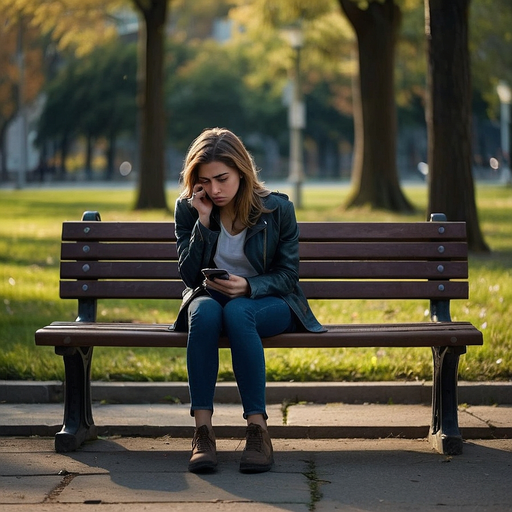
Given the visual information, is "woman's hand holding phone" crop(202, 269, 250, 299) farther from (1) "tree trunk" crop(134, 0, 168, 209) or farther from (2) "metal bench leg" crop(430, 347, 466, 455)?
(1) "tree trunk" crop(134, 0, 168, 209)

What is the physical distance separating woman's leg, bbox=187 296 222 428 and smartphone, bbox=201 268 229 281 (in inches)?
6.1

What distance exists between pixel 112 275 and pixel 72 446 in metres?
0.93

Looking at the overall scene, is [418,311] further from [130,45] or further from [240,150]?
[130,45]

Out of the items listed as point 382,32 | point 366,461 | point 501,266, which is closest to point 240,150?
point 366,461

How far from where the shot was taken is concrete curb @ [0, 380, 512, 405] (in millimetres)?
6195

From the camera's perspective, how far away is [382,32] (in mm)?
20844

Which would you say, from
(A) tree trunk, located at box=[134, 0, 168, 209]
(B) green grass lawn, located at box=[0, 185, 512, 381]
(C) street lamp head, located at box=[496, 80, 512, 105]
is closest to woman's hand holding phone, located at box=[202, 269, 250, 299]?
(B) green grass lawn, located at box=[0, 185, 512, 381]

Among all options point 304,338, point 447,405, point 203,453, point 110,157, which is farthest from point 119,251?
point 110,157

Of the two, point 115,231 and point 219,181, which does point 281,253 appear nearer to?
point 219,181

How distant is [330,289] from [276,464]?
1.09 m

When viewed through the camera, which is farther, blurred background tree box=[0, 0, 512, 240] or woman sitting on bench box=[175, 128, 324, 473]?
blurred background tree box=[0, 0, 512, 240]

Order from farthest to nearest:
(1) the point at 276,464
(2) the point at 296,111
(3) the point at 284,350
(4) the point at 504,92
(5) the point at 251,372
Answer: (4) the point at 504,92, (2) the point at 296,111, (3) the point at 284,350, (1) the point at 276,464, (5) the point at 251,372

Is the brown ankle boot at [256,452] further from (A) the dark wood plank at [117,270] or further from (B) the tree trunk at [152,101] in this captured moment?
(B) the tree trunk at [152,101]

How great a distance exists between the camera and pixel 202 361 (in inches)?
195
